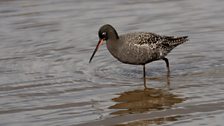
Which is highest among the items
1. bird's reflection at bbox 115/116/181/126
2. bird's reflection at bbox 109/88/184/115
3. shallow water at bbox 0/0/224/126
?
shallow water at bbox 0/0/224/126

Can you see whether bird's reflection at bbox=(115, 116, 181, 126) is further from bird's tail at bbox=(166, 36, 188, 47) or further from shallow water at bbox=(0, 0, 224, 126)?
bird's tail at bbox=(166, 36, 188, 47)

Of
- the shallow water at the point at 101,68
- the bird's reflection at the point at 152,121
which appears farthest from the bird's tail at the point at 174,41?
the bird's reflection at the point at 152,121

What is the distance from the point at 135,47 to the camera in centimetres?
1060

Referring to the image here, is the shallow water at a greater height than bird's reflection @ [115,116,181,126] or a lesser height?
greater

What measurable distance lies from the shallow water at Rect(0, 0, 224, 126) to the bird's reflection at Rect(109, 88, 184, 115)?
0.01 metres

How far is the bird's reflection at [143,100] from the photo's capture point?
8828 millimetres

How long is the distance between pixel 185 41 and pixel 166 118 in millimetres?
3196

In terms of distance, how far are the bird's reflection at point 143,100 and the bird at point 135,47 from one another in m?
0.81

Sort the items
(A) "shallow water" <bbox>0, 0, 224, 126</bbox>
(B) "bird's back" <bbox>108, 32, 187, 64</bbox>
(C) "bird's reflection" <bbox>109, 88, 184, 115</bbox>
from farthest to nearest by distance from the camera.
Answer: (B) "bird's back" <bbox>108, 32, 187, 64</bbox>, (C) "bird's reflection" <bbox>109, 88, 184, 115</bbox>, (A) "shallow water" <bbox>0, 0, 224, 126</bbox>

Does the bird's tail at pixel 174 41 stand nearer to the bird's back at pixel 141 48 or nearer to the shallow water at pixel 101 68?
the bird's back at pixel 141 48

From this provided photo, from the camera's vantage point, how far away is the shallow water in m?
8.55

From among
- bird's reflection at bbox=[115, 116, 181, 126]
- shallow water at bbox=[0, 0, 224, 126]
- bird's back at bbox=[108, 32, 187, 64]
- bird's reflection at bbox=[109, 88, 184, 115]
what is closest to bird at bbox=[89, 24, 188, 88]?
bird's back at bbox=[108, 32, 187, 64]

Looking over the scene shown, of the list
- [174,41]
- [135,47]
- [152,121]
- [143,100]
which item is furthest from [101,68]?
[152,121]

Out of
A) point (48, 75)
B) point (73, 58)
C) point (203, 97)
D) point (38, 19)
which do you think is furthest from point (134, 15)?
point (203, 97)
